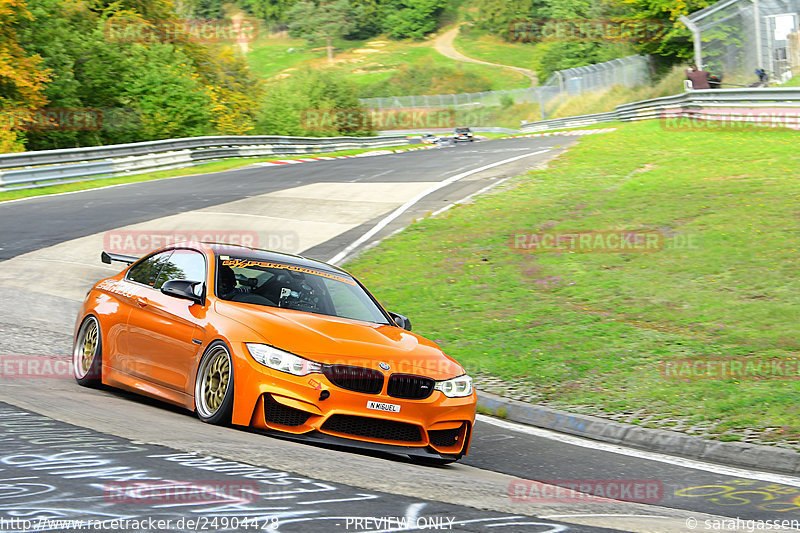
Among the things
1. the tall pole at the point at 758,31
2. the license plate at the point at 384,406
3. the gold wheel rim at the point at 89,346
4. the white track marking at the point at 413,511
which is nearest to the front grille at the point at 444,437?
the license plate at the point at 384,406

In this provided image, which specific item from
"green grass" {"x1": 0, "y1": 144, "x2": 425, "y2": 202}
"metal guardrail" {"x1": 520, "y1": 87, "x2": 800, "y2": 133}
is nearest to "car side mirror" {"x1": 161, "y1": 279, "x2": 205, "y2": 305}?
"green grass" {"x1": 0, "y1": 144, "x2": 425, "y2": 202}

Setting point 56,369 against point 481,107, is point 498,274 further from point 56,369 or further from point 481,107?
point 481,107

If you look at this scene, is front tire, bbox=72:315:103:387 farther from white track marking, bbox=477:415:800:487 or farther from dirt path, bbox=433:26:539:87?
dirt path, bbox=433:26:539:87

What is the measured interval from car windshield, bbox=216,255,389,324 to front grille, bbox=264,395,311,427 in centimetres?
125

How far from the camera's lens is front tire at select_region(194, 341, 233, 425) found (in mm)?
6559

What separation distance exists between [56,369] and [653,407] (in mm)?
5844

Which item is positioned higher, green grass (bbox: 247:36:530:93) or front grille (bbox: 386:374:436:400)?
green grass (bbox: 247:36:530:93)

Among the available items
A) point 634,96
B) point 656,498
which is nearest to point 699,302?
point 656,498

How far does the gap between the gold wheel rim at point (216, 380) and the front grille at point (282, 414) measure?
0.39 meters

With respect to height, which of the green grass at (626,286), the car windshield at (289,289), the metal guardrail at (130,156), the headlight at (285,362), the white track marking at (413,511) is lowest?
the green grass at (626,286)

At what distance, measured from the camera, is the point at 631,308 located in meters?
11.7

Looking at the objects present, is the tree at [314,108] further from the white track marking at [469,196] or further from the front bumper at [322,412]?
the front bumper at [322,412]

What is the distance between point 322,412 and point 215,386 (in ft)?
3.13

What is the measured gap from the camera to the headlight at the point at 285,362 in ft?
21.0
